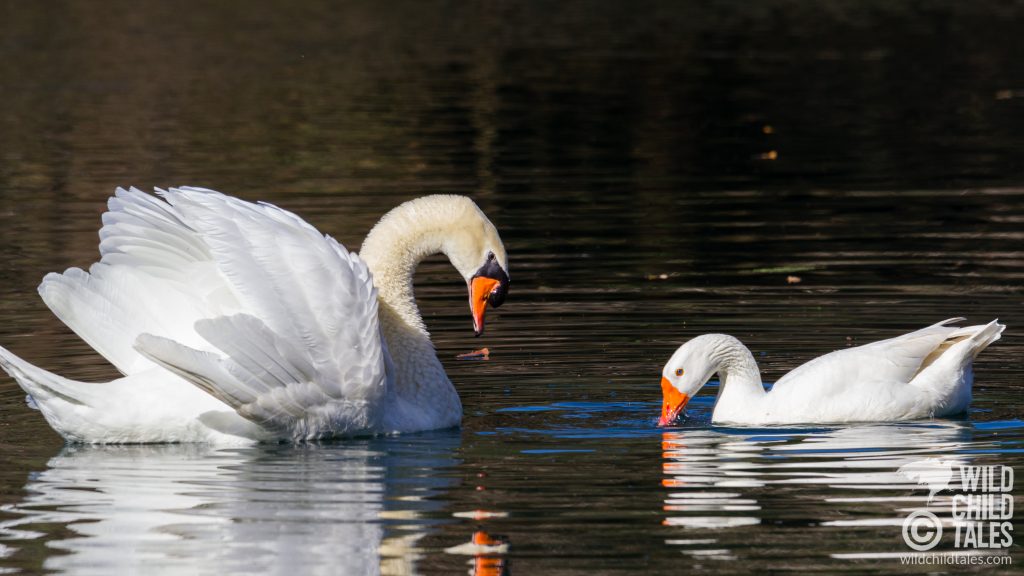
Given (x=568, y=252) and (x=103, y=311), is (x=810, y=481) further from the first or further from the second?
(x=568, y=252)

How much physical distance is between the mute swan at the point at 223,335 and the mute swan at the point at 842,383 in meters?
1.42

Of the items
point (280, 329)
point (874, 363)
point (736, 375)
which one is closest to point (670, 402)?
point (736, 375)

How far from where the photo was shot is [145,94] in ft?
103

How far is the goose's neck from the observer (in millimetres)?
10469

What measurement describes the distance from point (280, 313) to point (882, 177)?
42.5 ft

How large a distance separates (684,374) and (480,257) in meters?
1.40

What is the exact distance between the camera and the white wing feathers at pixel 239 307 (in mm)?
9570

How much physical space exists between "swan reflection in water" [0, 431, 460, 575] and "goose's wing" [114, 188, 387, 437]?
0.32 meters

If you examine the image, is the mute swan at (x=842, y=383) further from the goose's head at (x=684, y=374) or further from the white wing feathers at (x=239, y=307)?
the white wing feathers at (x=239, y=307)

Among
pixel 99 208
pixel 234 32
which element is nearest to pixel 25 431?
pixel 99 208

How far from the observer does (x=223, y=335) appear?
954cm

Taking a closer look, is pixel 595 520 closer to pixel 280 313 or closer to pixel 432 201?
pixel 280 313

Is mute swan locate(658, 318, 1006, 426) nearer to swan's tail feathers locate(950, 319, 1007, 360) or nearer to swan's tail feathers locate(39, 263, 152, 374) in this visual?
swan's tail feathers locate(950, 319, 1007, 360)

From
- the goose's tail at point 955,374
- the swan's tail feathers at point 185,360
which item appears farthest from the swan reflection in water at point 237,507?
the goose's tail at point 955,374
